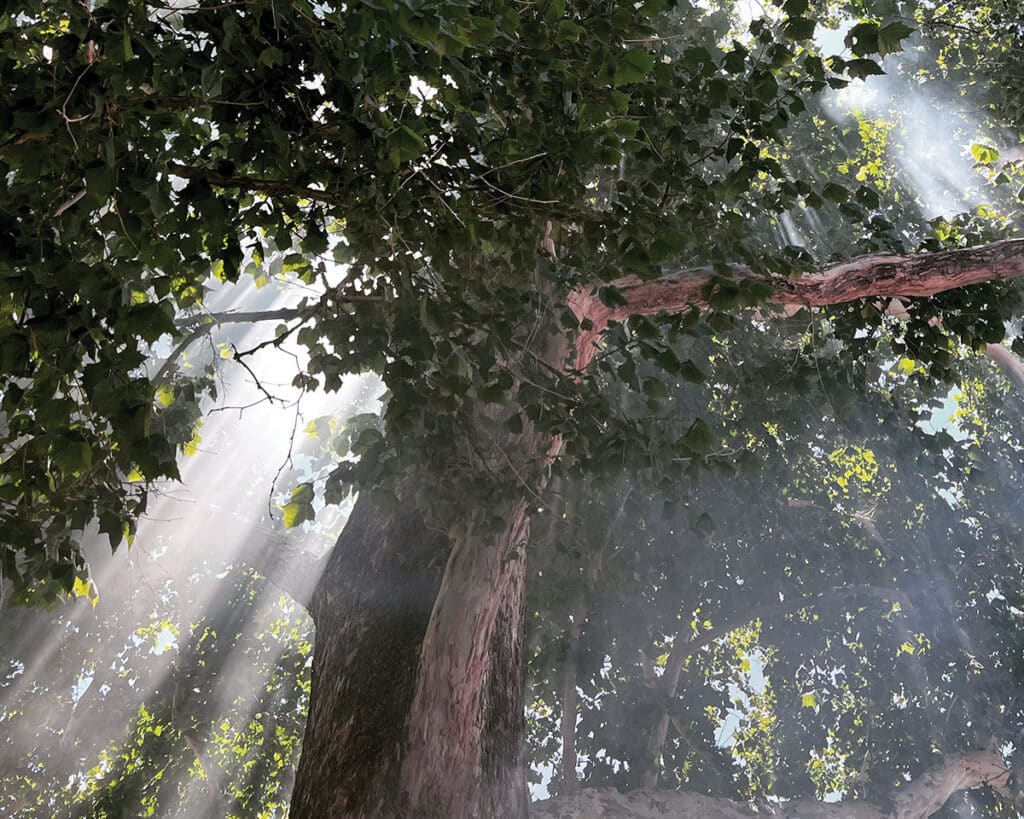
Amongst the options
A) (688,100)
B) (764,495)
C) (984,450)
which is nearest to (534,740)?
(764,495)

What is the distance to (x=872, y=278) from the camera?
4.77 metres

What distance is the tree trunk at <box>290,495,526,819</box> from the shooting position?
416 cm

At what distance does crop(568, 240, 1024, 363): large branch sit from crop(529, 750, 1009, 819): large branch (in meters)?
4.89

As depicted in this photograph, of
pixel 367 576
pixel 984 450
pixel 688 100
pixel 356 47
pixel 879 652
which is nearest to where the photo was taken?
pixel 356 47

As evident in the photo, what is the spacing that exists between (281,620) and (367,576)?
8.88 meters

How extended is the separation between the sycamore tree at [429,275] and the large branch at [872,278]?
0.8 inches

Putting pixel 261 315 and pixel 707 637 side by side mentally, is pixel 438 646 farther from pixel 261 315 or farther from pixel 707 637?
→ pixel 707 637

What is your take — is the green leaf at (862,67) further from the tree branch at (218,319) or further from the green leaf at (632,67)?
the tree branch at (218,319)

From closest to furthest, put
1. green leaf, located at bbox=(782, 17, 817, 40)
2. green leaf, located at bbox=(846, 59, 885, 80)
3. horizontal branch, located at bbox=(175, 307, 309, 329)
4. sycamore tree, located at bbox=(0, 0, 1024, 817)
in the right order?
1. sycamore tree, located at bbox=(0, 0, 1024, 817)
2. green leaf, located at bbox=(782, 17, 817, 40)
3. green leaf, located at bbox=(846, 59, 885, 80)
4. horizontal branch, located at bbox=(175, 307, 309, 329)

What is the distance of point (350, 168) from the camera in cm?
268

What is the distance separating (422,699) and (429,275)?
87.3 inches

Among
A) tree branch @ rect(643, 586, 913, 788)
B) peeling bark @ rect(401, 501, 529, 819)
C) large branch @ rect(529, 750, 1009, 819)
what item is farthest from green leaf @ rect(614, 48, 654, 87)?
tree branch @ rect(643, 586, 913, 788)

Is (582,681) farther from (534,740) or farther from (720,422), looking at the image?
(720,422)

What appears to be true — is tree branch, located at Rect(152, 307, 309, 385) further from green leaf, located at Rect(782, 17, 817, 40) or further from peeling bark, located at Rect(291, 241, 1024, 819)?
green leaf, located at Rect(782, 17, 817, 40)
